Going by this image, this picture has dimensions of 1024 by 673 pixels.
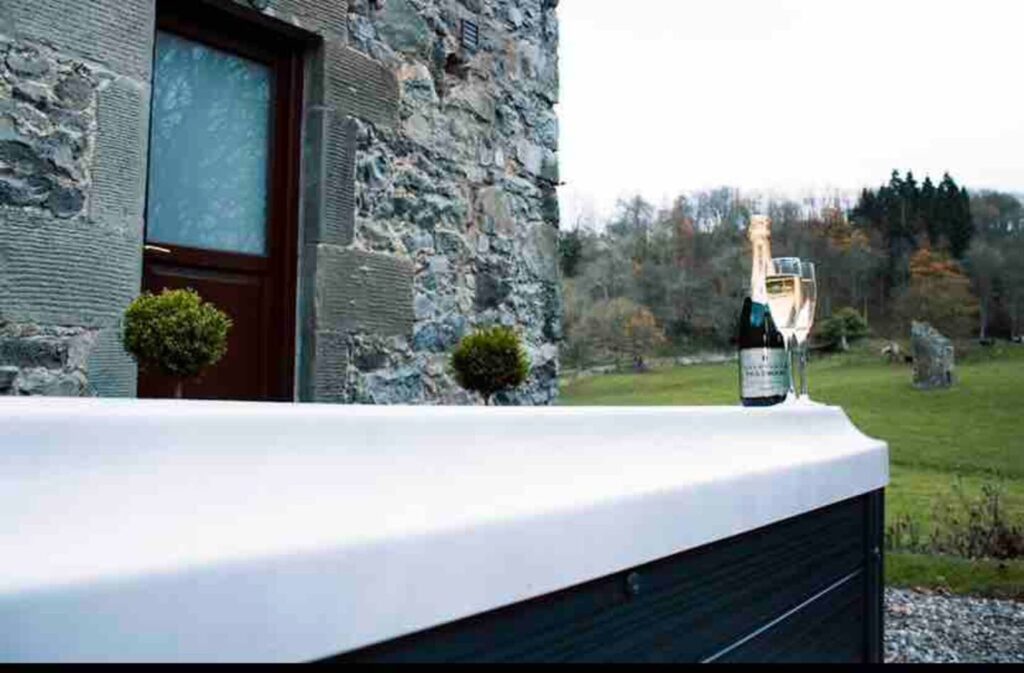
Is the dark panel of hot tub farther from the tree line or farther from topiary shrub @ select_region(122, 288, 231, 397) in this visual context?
the tree line

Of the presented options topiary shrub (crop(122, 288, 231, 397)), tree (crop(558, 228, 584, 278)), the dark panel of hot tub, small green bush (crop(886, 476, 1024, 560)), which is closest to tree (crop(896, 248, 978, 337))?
small green bush (crop(886, 476, 1024, 560))

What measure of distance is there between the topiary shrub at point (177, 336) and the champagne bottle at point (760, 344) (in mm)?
1332

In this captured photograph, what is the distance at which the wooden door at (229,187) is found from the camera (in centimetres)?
→ 283

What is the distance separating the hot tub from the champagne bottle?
65 cm

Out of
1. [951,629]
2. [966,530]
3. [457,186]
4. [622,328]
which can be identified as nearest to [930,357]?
[966,530]

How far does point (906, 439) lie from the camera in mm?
6398

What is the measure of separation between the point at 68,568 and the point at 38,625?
0.04 meters

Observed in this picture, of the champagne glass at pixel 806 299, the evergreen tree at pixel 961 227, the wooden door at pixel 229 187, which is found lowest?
the champagne glass at pixel 806 299

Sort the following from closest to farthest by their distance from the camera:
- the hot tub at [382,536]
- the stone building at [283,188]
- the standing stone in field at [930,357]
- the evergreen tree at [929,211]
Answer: the hot tub at [382,536] → the stone building at [283,188] → the evergreen tree at [929,211] → the standing stone in field at [930,357]

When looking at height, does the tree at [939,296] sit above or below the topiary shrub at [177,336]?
above

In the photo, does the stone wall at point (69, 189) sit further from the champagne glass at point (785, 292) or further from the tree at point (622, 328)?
the tree at point (622, 328)

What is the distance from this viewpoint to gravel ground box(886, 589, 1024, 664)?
3525mm

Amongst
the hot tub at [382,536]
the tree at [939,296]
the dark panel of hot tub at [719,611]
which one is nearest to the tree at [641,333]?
the tree at [939,296]

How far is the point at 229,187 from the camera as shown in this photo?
3033mm
